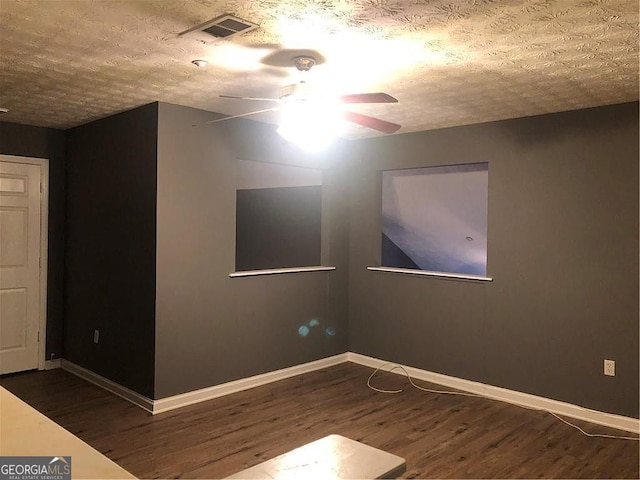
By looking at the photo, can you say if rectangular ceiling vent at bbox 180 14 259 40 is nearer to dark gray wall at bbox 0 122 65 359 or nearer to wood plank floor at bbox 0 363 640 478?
wood plank floor at bbox 0 363 640 478

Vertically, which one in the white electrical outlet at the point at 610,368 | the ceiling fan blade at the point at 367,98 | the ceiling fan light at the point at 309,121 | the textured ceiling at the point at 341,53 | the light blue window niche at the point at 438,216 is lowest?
the white electrical outlet at the point at 610,368

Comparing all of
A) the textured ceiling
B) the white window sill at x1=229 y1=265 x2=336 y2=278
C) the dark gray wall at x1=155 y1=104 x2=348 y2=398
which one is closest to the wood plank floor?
the dark gray wall at x1=155 y1=104 x2=348 y2=398

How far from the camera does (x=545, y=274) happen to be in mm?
4113

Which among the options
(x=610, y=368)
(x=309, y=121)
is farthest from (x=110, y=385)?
(x=610, y=368)

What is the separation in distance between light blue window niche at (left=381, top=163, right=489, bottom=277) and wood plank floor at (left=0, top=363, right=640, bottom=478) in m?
1.94

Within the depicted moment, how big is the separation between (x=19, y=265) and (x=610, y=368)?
196 inches

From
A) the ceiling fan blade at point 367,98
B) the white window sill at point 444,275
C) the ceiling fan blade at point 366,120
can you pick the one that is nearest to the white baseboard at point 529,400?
the white window sill at point 444,275

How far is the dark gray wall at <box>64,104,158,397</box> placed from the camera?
3.99 metres

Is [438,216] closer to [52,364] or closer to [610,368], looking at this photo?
[610,368]

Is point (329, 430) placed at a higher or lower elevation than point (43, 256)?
lower

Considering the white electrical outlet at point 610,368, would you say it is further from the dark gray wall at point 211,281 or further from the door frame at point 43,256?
the door frame at point 43,256

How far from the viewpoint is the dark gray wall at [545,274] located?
12.3ft

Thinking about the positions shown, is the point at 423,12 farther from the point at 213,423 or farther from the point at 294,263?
the point at 294,263

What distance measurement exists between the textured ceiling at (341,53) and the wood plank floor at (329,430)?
2.27m
